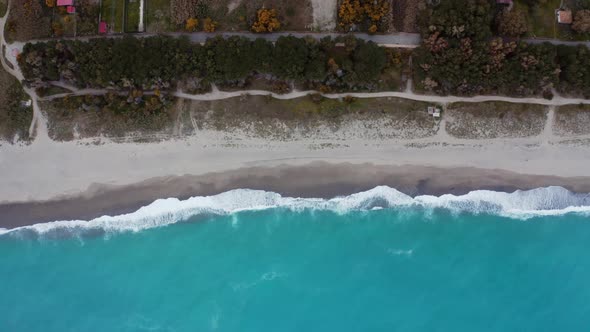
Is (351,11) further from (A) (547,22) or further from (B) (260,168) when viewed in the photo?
(A) (547,22)

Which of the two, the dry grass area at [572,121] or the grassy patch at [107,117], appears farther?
the grassy patch at [107,117]

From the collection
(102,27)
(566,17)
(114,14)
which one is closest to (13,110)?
(102,27)

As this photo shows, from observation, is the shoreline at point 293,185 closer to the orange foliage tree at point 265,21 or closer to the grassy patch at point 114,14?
the orange foliage tree at point 265,21

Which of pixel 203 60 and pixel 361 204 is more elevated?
pixel 203 60

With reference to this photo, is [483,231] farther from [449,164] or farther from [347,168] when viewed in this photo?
[347,168]

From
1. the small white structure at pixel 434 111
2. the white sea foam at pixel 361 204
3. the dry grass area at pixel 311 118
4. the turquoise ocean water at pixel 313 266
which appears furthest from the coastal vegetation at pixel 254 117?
the turquoise ocean water at pixel 313 266

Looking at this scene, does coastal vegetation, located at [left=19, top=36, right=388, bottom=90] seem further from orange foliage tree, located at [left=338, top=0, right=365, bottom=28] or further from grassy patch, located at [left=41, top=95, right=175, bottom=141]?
orange foliage tree, located at [left=338, top=0, right=365, bottom=28]
